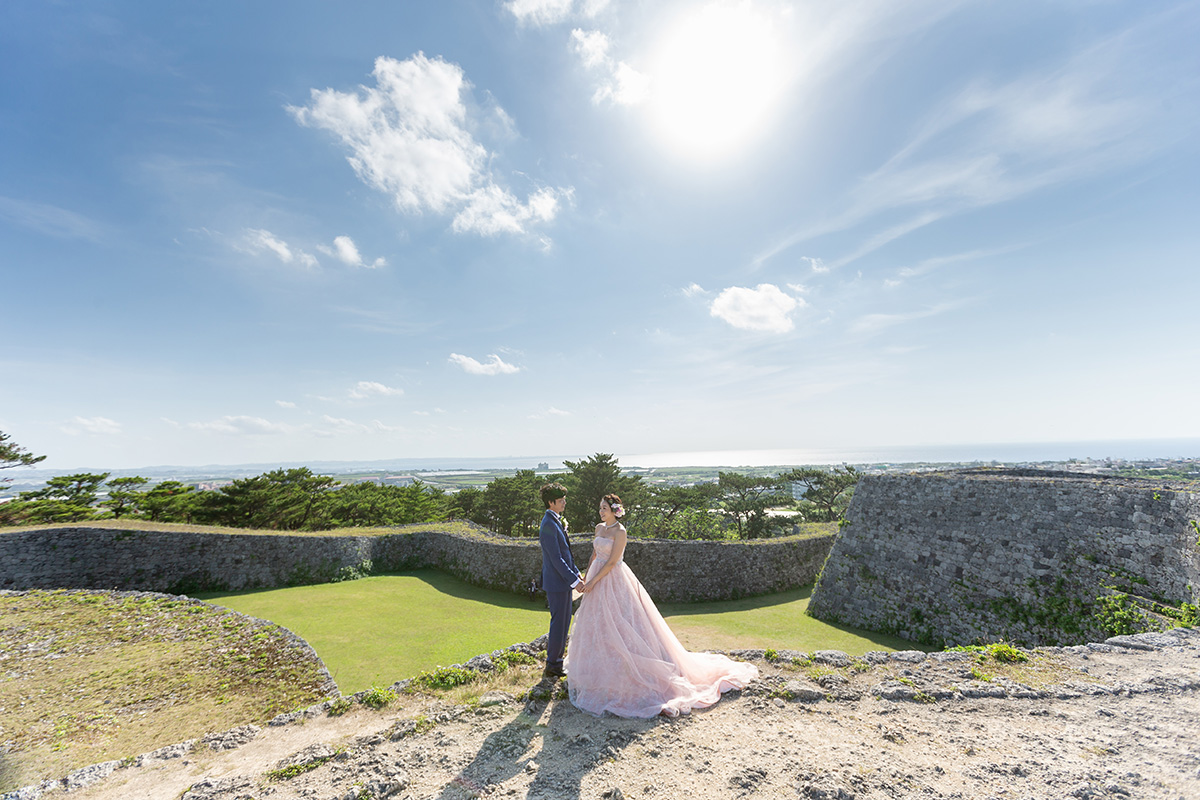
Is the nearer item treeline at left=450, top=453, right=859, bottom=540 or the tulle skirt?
the tulle skirt

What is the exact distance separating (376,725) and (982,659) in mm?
7244

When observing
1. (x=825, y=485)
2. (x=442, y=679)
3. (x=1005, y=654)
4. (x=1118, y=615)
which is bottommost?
(x=825, y=485)

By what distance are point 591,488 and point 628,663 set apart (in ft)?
79.7

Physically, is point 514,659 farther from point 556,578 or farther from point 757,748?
point 757,748

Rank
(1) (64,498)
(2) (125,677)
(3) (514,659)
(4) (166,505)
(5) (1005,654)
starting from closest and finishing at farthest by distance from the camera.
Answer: (5) (1005,654)
(3) (514,659)
(2) (125,677)
(4) (166,505)
(1) (64,498)

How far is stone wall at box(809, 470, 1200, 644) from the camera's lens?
25.6 feet

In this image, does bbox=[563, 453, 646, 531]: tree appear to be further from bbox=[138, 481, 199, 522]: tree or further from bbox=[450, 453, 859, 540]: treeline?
bbox=[138, 481, 199, 522]: tree

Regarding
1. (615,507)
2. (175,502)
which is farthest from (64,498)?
(615,507)

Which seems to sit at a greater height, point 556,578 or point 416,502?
point 556,578

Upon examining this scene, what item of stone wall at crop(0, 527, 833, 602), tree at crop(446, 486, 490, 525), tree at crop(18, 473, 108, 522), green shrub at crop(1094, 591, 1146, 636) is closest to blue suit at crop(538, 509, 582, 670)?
stone wall at crop(0, 527, 833, 602)

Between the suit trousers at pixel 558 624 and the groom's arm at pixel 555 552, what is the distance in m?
0.28

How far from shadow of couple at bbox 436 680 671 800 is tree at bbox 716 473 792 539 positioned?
31.7 metres

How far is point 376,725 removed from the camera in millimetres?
4199

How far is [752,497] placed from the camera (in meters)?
35.2
